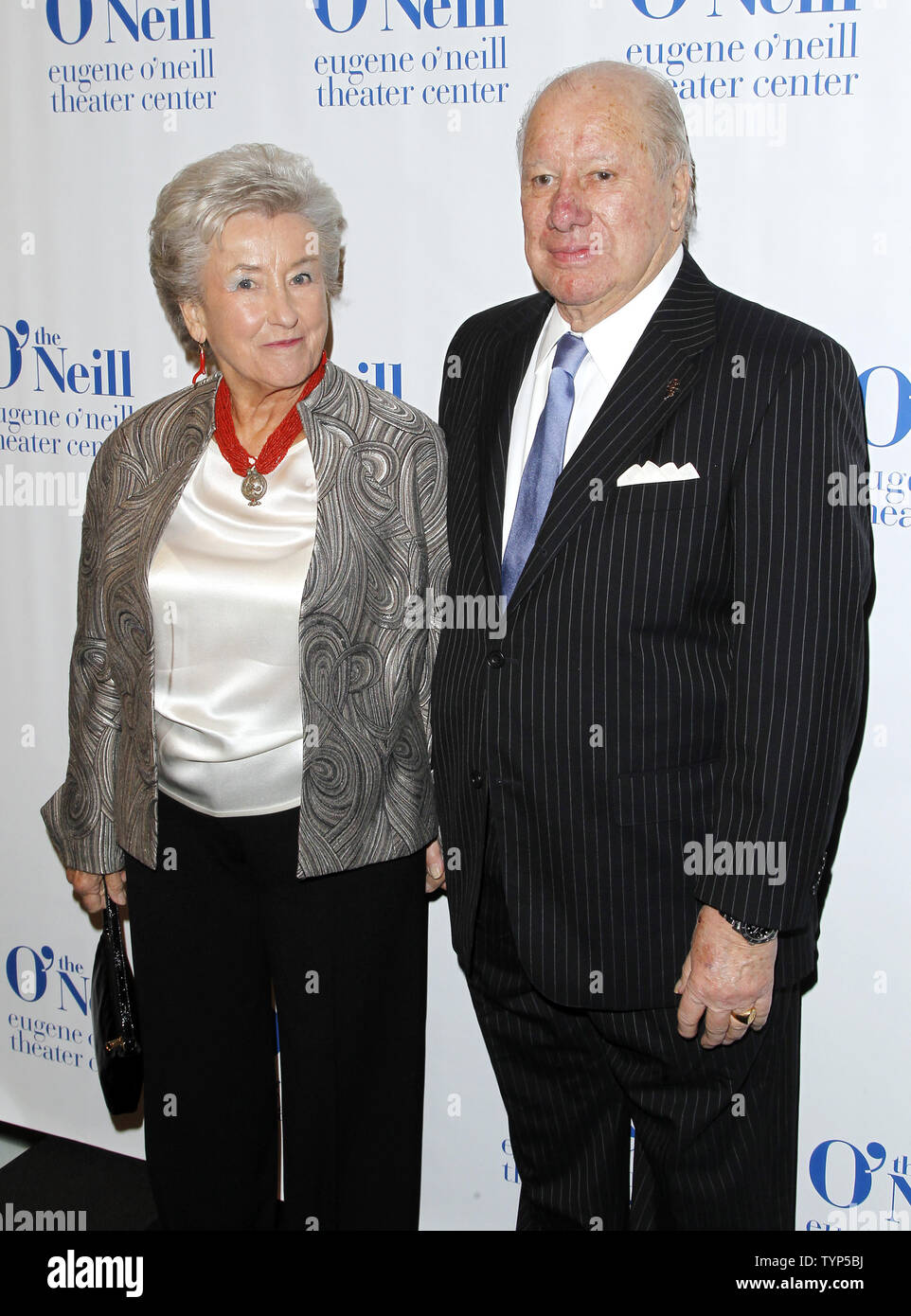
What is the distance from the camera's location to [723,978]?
168cm

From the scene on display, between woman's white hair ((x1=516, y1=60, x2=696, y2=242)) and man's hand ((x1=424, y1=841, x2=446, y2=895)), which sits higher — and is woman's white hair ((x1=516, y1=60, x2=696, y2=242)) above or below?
above

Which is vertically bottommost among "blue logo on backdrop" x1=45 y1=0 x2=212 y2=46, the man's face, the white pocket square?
the white pocket square

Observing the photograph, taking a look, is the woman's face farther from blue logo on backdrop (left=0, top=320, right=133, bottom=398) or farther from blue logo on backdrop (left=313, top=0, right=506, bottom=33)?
blue logo on backdrop (left=0, top=320, right=133, bottom=398)

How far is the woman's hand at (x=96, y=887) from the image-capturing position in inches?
83.3

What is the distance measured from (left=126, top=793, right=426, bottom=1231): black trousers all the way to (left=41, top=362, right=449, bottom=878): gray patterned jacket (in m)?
0.08

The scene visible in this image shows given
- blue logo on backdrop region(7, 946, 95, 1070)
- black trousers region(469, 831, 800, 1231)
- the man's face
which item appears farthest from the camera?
blue logo on backdrop region(7, 946, 95, 1070)

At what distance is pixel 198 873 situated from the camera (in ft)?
6.42

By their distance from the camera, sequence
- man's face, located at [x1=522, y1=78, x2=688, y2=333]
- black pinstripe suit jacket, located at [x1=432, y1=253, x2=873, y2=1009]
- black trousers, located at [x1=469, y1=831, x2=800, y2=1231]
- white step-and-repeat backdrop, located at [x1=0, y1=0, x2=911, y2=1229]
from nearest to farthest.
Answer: black pinstripe suit jacket, located at [x1=432, y1=253, x2=873, y2=1009], man's face, located at [x1=522, y1=78, x2=688, y2=333], black trousers, located at [x1=469, y1=831, x2=800, y2=1231], white step-and-repeat backdrop, located at [x1=0, y1=0, x2=911, y2=1229]

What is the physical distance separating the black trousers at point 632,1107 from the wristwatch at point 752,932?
20cm

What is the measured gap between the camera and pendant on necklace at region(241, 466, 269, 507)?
1.87 meters

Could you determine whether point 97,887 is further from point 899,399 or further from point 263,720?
point 899,399

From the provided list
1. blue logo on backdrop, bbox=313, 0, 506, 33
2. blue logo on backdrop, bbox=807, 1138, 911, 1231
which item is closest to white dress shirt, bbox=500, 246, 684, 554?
blue logo on backdrop, bbox=313, 0, 506, 33
